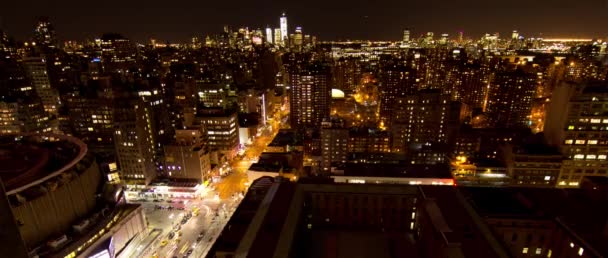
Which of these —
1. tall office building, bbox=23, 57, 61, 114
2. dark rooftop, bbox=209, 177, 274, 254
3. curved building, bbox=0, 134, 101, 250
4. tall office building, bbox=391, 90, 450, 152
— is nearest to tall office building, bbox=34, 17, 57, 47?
tall office building, bbox=23, 57, 61, 114

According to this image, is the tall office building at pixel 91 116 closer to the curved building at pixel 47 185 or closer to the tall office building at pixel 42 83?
the tall office building at pixel 42 83

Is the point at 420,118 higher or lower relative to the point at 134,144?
higher

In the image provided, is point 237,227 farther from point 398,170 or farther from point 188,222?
point 398,170

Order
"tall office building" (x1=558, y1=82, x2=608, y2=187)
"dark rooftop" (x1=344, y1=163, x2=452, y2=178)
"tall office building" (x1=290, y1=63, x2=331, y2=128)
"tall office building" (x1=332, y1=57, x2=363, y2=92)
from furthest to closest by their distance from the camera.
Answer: "tall office building" (x1=332, y1=57, x2=363, y2=92) < "tall office building" (x1=290, y1=63, x2=331, y2=128) < "tall office building" (x1=558, y1=82, x2=608, y2=187) < "dark rooftop" (x1=344, y1=163, x2=452, y2=178)

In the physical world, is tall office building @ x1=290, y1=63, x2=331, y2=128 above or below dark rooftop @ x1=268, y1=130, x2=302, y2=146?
above

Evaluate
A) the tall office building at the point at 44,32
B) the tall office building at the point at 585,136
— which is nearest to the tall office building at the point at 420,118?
the tall office building at the point at 585,136

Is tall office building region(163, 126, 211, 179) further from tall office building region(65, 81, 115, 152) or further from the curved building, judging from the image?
tall office building region(65, 81, 115, 152)

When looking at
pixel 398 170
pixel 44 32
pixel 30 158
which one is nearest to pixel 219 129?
pixel 30 158
